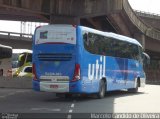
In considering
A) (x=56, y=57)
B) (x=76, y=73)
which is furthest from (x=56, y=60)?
(x=76, y=73)

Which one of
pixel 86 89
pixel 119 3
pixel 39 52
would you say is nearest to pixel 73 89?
pixel 86 89

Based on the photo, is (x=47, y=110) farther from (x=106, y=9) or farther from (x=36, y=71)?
(x=106, y=9)

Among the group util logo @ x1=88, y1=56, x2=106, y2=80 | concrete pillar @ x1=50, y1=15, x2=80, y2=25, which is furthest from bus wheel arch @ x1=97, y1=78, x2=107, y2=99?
concrete pillar @ x1=50, y1=15, x2=80, y2=25

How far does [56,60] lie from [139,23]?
28.9 m

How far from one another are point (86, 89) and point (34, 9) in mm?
10511

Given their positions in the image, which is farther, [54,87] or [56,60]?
[56,60]

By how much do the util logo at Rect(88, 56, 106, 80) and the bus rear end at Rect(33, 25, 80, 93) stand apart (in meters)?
1.30

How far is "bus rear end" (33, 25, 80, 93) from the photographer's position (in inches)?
870

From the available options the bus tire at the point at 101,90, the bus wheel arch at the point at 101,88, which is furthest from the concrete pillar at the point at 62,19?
the bus tire at the point at 101,90

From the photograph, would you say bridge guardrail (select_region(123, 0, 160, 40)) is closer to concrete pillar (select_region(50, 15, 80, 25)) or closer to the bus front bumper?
concrete pillar (select_region(50, 15, 80, 25))

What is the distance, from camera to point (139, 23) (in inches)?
1970

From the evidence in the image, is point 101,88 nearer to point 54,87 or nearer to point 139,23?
point 54,87

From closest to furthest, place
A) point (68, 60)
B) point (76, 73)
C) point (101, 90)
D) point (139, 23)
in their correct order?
point (76, 73), point (68, 60), point (101, 90), point (139, 23)

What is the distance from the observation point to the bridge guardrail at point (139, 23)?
40312 mm
